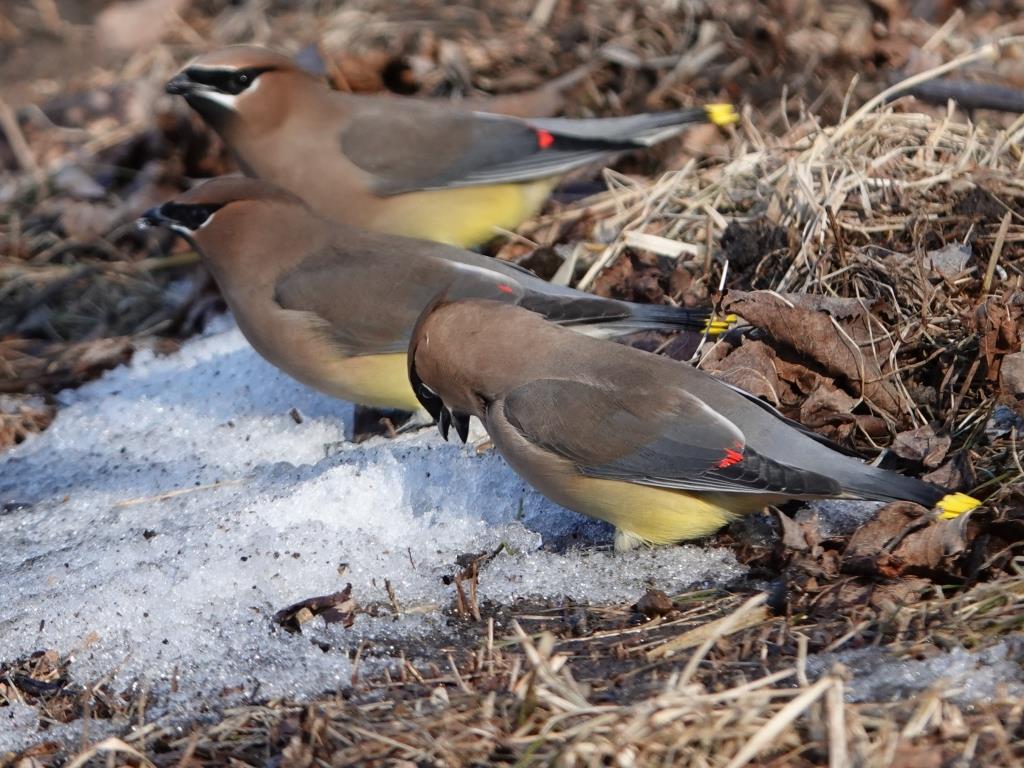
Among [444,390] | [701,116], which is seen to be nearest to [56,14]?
[701,116]

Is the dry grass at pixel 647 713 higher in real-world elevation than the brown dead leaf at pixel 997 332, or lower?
lower

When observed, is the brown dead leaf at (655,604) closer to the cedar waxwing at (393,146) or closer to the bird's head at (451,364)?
the bird's head at (451,364)

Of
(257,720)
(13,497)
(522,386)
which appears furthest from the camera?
(13,497)

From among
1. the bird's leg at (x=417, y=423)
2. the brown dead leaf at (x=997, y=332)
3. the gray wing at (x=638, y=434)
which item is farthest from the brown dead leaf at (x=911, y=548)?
the bird's leg at (x=417, y=423)

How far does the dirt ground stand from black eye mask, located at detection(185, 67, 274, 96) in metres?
0.91

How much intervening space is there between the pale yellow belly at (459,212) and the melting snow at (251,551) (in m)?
1.19

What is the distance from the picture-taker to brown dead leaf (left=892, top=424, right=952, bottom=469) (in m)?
3.54

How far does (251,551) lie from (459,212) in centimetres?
238

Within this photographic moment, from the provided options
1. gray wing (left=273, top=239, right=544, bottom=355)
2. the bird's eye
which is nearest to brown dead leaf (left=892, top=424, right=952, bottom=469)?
gray wing (left=273, top=239, right=544, bottom=355)

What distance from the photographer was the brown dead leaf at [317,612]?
11.0 ft

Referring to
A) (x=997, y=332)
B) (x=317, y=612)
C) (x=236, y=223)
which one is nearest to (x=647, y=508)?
(x=317, y=612)

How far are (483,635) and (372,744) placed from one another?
0.68 metres

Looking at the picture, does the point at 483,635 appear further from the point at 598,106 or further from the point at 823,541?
the point at 598,106

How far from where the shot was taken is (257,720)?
9.45 ft
